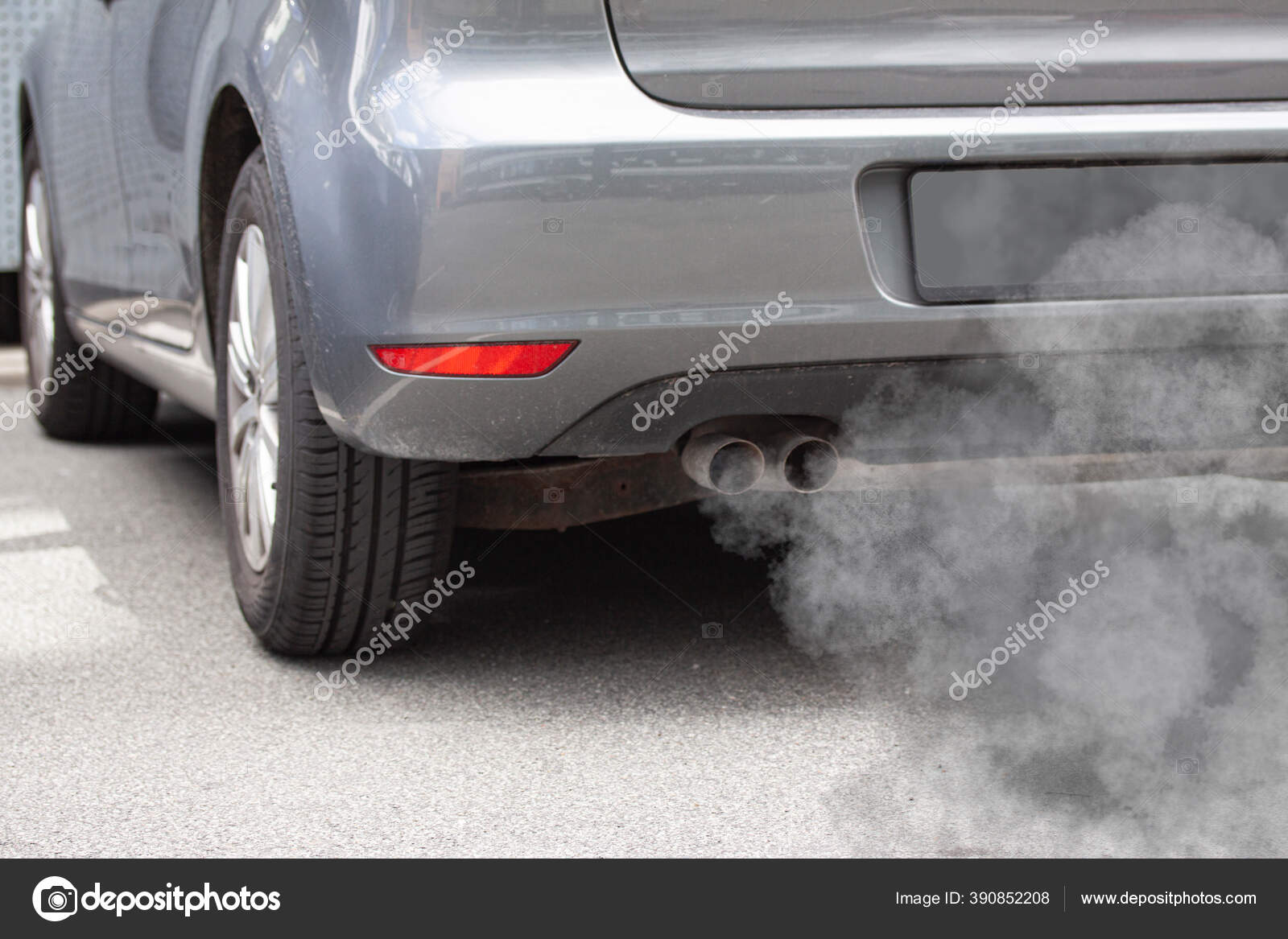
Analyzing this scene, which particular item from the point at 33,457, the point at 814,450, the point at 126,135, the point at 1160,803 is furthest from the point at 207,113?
the point at 33,457

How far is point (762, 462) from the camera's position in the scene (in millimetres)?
2252

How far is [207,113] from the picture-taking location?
2.58 metres

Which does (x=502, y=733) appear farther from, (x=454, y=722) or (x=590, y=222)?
→ (x=590, y=222)

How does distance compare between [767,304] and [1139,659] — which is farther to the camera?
[1139,659]

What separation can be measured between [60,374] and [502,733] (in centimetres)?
285

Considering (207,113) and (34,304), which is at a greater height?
(207,113)

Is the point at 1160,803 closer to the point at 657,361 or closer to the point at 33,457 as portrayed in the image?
the point at 657,361

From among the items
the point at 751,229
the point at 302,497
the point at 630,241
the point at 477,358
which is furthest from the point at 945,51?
the point at 302,497

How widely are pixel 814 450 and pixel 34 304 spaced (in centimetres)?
333

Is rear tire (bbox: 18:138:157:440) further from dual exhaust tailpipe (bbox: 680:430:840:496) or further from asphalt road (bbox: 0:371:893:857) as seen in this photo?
dual exhaust tailpipe (bbox: 680:430:840:496)

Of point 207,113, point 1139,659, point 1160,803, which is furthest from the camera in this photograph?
point 207,113

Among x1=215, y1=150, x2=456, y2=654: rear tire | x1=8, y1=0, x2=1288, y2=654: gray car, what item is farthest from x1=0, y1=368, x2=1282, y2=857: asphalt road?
x1=8, y1=0, x2=1288, y2=654: gray car
